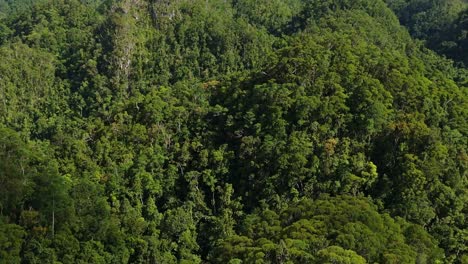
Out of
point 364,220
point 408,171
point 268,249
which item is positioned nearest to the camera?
point 268,249

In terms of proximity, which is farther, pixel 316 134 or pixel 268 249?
pixel 316 134

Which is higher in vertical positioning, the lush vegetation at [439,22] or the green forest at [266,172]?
the lush vegetation at [439,22]

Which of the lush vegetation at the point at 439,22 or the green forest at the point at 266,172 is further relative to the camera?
the lush vegetation at the point at 439,22

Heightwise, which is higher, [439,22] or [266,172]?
[439,22]

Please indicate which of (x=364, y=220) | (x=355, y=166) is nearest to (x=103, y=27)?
(x=355, y=166)

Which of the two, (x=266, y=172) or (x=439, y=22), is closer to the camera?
(x=266, y=172)

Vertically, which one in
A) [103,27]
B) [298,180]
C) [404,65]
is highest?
[404,65]

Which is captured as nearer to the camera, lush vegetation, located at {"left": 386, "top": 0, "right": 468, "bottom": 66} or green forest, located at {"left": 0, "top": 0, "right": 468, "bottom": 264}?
green forest, located at {"left": 0, "top": 0, "right": 468, "bottom": 264}

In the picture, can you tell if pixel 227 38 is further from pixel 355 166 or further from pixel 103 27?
pixel 355 166

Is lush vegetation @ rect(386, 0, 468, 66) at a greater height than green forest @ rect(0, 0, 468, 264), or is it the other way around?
lush vegetation @ rect(386, 0, 468, 66)

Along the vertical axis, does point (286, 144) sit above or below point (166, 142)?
above

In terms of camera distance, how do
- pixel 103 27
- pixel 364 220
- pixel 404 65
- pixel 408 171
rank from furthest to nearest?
1. pixel 103 27
2. pixel 404 65
3. pixel 408 171
4. pixel 364 220
